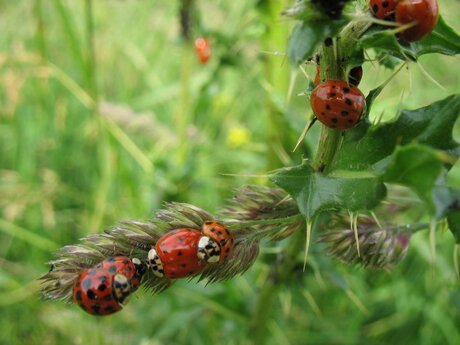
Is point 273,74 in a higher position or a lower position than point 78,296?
higher

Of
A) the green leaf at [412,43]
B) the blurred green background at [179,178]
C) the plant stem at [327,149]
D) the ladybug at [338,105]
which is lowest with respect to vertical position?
the blurred green background at [179,178]

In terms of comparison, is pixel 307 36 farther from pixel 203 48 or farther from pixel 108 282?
pixel 203 48

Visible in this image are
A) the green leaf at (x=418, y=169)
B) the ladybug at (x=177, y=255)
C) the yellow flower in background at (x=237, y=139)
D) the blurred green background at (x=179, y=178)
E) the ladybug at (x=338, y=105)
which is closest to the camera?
the green leaf at (x=418, y=169)

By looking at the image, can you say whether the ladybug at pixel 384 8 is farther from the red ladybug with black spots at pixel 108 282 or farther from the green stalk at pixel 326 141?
the red ladybug with black spots at pixel 108 282

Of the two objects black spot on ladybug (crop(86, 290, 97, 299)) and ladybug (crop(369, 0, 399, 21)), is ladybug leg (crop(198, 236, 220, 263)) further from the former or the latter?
ladybug (crop(369, 0, 399, 21))

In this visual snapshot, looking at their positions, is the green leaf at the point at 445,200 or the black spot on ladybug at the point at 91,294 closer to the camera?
the green leaf at the point at 445,200

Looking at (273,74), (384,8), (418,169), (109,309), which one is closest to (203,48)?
(273,74)

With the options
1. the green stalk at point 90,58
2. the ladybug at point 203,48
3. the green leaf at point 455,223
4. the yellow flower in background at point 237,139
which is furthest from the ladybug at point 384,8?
the yellow flower in background at point 237,139
